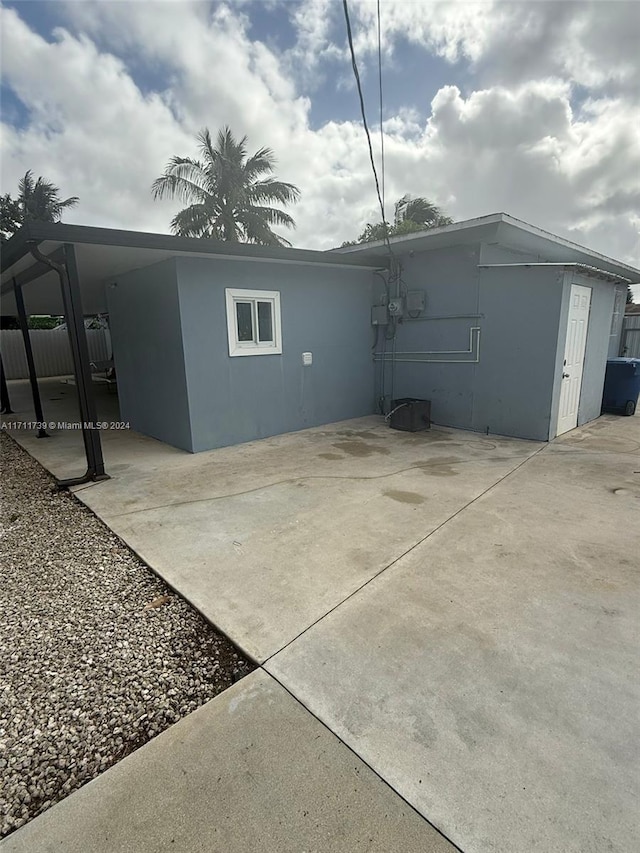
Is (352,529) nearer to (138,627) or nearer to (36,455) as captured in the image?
(138,627)

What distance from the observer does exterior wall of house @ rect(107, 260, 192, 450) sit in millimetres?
5473

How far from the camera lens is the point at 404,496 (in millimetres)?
3975

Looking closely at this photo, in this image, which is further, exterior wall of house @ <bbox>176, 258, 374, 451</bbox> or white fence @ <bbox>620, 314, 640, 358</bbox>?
white fence @ <bbox>620, 314, 640, 358</bbox>

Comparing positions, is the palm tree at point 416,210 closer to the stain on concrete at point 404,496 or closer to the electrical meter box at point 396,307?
the electrical meter box at point 396,307

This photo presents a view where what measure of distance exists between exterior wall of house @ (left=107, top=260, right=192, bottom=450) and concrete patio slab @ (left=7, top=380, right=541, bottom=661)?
0.44 m

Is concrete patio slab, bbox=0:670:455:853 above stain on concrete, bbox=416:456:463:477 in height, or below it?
above

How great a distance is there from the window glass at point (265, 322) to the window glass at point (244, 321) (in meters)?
0.15

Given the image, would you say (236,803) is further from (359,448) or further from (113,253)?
(113,253)

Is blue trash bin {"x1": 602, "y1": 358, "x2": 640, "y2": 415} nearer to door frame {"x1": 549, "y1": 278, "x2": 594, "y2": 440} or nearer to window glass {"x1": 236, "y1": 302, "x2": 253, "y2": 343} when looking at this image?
door frame {"x1": 549, "y1": 278, "x2": 594, "y2": 440}

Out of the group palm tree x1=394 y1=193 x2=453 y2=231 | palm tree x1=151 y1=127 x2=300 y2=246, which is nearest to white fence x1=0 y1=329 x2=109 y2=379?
palm tree x1=151 y1=127 x2=300 y2=246

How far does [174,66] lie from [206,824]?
953 centimetres

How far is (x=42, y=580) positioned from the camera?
8.93 feet

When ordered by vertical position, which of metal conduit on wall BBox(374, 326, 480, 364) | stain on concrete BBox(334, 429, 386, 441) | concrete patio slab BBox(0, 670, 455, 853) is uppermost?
metal conduit on wall BBox(374, 326, 480, 364)

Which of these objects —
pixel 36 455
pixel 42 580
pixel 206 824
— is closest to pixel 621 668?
pixel 206 824
